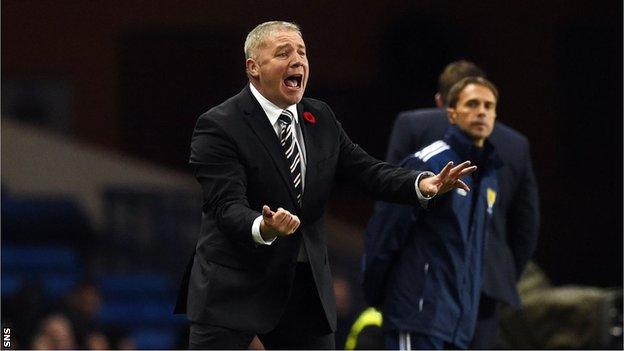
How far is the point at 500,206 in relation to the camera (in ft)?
21.8

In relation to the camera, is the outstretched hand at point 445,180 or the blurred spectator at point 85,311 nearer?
the outstretched hand at point 445,180

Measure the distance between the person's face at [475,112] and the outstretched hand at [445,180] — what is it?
1.28 meters

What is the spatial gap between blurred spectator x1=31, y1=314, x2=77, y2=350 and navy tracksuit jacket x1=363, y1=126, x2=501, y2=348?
2.83 meters

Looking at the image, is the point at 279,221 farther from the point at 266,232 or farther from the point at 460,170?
the point at 460,170

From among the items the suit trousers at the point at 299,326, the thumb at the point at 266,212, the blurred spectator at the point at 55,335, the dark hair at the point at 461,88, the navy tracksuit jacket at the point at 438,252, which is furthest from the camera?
the blurred spectator at the point at 55,335

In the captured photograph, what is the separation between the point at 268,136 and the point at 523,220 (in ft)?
7.24

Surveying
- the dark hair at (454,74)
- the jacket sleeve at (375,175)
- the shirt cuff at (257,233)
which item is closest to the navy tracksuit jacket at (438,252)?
the dark hair at (454,74)

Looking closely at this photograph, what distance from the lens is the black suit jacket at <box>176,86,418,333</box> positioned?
15.7 feet

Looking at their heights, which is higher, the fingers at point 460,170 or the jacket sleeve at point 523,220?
the fingers at point 460,170

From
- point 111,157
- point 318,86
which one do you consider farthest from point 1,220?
point 318,86

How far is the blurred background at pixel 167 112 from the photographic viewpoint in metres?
9.49

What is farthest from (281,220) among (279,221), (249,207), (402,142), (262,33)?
(402,142)

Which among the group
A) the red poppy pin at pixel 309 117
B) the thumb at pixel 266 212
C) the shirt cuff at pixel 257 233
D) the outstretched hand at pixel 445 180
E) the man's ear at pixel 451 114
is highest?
the red poppy pin at pixel 309 117

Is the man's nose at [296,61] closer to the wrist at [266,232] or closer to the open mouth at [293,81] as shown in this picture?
the open mouth at [293,81]
